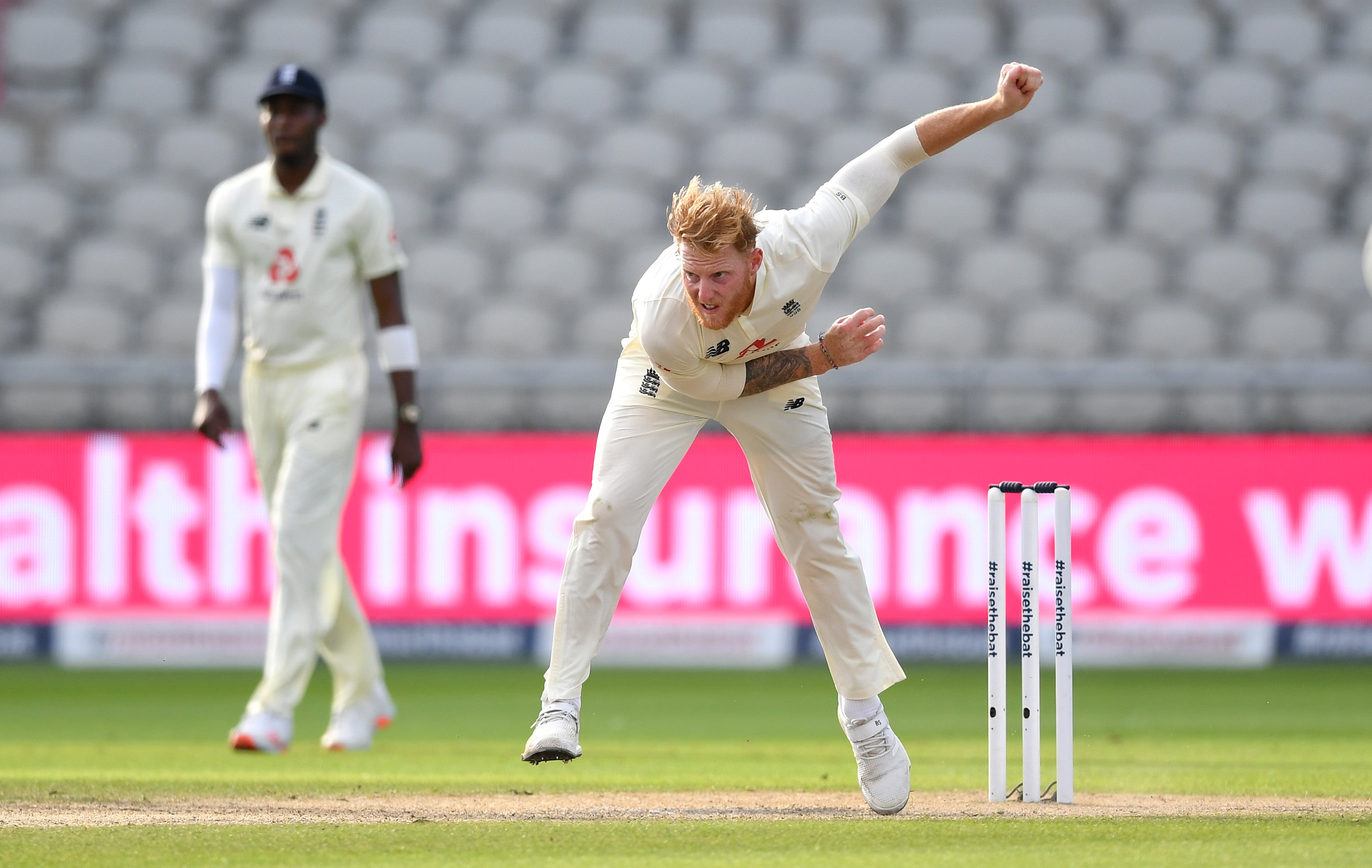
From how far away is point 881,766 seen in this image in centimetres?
439

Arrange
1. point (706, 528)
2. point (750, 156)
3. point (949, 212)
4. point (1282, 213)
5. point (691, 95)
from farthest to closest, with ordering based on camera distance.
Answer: point (691, 95), point (750, 156), point (1282, 213), point (949, 212), point (706, 528)

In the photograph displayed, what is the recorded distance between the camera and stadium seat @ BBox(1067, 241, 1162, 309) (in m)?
11.3

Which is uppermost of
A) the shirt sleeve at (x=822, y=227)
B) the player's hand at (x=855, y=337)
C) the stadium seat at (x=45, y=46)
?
the stadium seat at (x=45, y=46)

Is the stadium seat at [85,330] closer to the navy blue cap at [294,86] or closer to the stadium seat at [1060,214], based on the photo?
the navy blue cap at [294,86]

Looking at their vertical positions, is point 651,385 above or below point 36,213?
below

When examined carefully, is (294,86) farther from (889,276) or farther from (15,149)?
(15,149)

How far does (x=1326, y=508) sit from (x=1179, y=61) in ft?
18.5

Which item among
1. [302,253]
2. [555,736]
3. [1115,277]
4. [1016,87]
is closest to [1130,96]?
[1115,277]

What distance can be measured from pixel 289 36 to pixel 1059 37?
228 inches

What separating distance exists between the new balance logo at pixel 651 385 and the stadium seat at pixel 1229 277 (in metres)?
7.58

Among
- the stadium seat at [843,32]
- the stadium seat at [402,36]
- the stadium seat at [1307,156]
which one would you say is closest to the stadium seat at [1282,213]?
the stadium seat at [1307,156]

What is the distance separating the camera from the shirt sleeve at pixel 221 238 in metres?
6.28

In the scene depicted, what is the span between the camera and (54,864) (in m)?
3.58

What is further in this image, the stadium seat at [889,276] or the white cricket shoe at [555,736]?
the stadium seat at [889,276]
